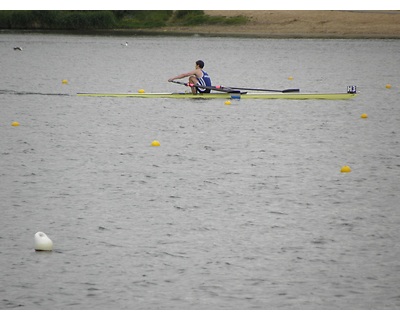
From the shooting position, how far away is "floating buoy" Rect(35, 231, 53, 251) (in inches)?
432

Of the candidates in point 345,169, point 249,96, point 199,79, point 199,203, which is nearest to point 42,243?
point 199,203

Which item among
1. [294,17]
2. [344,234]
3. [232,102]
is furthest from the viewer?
[294,17]

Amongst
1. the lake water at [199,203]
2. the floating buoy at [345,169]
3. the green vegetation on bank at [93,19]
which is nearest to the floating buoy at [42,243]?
Result: the lake water at [199,203]

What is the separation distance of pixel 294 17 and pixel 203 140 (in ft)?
182

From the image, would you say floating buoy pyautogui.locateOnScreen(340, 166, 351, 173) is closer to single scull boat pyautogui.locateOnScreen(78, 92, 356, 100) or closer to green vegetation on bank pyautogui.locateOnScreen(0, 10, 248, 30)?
single scull boat pyautogui.locateOnScreen(78, 92, 356, 100)

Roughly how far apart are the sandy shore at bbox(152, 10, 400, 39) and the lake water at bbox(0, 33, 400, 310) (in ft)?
137

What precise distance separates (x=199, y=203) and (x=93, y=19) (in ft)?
243

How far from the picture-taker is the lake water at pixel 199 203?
9.73 meters

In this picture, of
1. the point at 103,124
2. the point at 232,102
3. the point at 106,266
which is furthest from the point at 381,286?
the point at 232,102

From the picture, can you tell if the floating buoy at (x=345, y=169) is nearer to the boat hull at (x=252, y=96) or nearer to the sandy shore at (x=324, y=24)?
the boat hull at (x=252, y=96)

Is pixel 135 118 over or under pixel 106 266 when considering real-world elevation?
over

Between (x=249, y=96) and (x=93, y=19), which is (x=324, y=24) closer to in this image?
(x=93, y=19)

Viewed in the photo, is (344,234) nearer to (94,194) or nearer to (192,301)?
(192,301)

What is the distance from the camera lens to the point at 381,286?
975 cm
